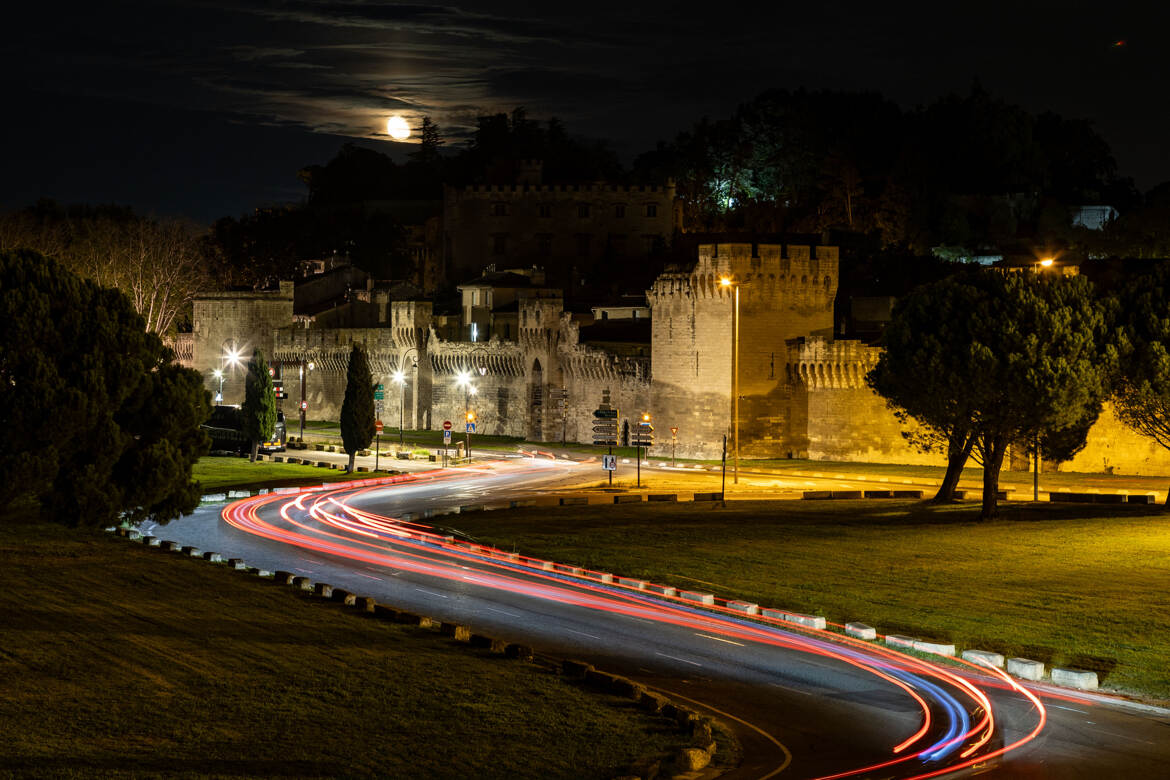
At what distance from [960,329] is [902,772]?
108ft

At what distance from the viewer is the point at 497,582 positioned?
120 ft

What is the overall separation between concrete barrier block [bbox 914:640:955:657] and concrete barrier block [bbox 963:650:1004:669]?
0.40 meters

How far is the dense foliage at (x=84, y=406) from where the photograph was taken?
39656 millimetres

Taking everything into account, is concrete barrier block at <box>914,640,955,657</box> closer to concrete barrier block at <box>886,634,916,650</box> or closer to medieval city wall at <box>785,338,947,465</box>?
concrete barrier block at <box>886,634,916,650</box>

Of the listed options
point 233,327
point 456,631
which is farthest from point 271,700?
point 233,327

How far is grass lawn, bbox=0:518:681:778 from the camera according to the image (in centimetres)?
1967

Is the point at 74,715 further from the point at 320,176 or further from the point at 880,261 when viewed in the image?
the point at 320,176

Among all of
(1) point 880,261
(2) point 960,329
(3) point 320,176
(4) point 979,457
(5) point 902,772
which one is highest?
(3) point 320,176

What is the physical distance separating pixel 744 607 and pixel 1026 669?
7959 mm

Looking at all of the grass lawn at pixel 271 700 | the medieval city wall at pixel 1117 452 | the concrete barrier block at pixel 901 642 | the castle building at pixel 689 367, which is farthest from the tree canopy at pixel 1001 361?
the grass lawn at pixel 271 700

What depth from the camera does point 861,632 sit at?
28.6 metres

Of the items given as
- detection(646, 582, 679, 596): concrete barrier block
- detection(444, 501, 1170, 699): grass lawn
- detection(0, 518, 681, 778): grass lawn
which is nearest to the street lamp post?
detection(444, 501, 1170, 699): grass lawn

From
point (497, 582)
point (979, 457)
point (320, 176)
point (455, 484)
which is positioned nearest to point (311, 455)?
point (455, 484)

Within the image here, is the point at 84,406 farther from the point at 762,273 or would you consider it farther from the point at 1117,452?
the point at 1117,452
